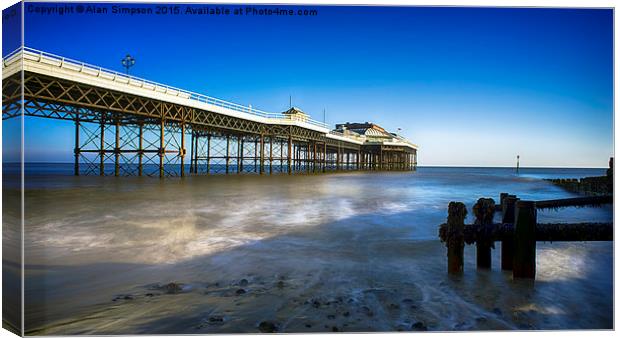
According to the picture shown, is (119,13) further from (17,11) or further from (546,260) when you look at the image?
(546,260)

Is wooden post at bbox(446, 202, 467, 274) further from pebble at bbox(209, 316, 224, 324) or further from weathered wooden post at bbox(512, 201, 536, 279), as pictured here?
pebble at bbox(209, 316, 224, 324)

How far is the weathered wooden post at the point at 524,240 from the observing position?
157 inches

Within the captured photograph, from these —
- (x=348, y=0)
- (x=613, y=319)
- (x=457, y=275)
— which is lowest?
(x=613, y=319)

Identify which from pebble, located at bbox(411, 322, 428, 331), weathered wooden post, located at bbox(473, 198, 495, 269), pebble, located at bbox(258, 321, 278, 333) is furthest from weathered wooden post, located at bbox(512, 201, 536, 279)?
pebble, located at bbox(258, 321, 278, 333)

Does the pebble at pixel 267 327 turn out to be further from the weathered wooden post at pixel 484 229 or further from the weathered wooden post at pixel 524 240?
the weathered wooden post at pixel 524 240

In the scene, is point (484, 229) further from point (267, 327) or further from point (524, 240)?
point (267, 327)

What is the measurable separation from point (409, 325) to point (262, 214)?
6741 mm

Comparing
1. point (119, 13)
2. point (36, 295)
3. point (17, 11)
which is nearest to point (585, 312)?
point (36, 295)

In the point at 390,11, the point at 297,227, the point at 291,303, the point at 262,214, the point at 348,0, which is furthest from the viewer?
the point at 262,214

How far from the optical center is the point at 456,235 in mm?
4211

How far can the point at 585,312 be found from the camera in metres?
3.67

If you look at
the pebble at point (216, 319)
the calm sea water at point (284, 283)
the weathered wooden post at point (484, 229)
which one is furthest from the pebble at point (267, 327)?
the weathered wooden post at point (484, 229)

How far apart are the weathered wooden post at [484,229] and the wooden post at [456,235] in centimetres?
24

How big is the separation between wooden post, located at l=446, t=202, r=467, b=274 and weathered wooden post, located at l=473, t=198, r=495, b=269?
0.24 m
